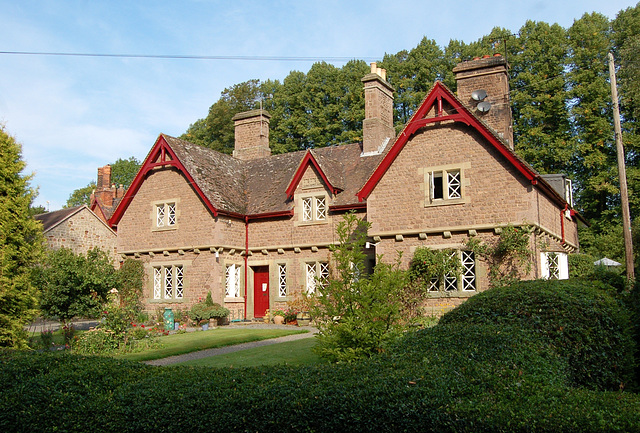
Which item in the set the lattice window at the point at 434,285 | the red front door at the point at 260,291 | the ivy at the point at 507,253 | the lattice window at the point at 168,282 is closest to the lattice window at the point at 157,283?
the lattice window at the point at 168,282

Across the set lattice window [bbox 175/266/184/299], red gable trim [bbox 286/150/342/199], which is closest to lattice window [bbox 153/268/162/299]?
lattice window [bbox 175/266/184/299]

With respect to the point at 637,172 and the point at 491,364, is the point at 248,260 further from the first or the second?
the point at 637,172

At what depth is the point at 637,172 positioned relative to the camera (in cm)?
3116

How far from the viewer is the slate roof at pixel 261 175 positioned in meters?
22.8

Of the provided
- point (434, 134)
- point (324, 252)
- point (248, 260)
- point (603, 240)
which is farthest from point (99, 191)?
point (603, 240)

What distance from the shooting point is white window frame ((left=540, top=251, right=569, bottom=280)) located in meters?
18.1

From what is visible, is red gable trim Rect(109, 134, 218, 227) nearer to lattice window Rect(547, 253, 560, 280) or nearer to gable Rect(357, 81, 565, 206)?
gable Rect(357, 81, 565, 206)

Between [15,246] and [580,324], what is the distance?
11.3 m

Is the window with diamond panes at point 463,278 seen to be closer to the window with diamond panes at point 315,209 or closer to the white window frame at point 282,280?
the window with diamond panes at point 315,209

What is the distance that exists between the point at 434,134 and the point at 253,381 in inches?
552

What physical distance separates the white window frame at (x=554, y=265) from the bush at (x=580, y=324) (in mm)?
9246

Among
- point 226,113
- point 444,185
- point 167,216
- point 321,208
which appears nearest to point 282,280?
point 321,208

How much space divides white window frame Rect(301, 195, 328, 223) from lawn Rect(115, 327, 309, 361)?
5.39 meters

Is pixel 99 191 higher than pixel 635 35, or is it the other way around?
pixel 635 35
